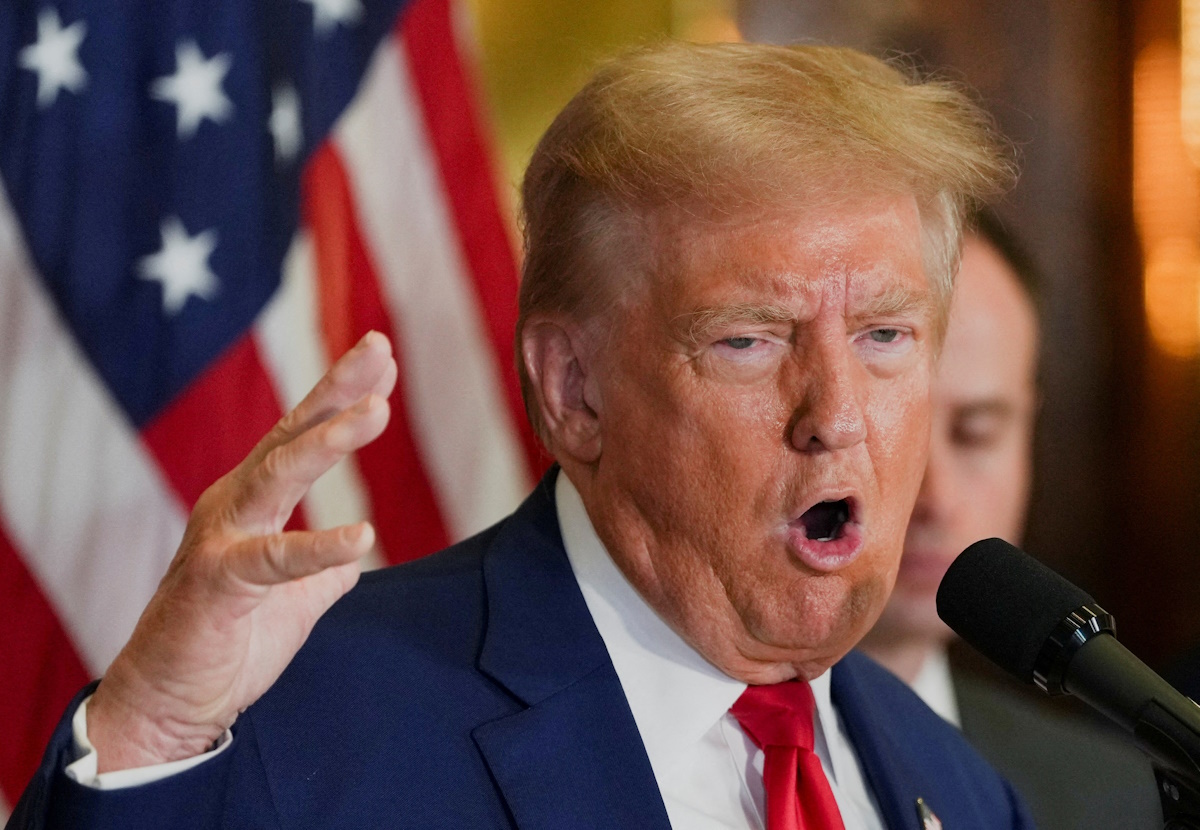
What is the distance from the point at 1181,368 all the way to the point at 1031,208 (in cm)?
50

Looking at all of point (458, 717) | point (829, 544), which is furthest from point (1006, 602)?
point (458, 717)

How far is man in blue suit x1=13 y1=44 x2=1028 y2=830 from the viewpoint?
5.50ft

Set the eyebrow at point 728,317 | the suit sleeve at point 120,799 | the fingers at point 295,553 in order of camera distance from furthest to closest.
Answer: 1. the eyebrow at point 728,317
2. the suit sleeve at point 120,799
3. the fingers at point 295,553

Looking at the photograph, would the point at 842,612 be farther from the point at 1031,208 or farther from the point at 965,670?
the point at 1031,208

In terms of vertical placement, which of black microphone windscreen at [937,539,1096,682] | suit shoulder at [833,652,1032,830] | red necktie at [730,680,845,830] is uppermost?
black microphone windscreen at [937,539,1096,682]

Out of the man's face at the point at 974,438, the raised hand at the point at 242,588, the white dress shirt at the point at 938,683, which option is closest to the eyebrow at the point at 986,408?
the man's face at the point at 974,438

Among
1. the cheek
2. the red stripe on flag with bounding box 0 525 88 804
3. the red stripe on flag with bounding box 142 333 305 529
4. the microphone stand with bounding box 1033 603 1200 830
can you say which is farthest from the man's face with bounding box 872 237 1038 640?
the red stripe on flag with bounding box 0 525 88 804

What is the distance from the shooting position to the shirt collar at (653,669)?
1.80 m

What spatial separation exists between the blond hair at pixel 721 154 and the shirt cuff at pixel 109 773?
2.74 feet

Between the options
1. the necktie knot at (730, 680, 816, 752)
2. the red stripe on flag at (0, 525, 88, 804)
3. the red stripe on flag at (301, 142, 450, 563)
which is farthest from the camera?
the red stripe on flag at (301, 142, 450, 563)

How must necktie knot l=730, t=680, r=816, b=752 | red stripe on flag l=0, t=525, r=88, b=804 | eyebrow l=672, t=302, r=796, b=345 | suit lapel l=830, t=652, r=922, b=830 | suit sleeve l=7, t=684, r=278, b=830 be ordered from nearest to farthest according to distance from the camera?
suit sleeve l=7, t=684, r=278, b=830
eyebrow l=672, t=302, r=796, b=345
necktie knot l=730, t=680, r=816, b=752
suit lapel l=830, t=652, r=922, b=830
red stripe on flag l=0, t=525, r=88, b=804

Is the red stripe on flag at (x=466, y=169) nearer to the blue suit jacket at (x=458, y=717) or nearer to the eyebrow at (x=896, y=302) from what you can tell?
the blue suit jacket at (x=458, y=717)

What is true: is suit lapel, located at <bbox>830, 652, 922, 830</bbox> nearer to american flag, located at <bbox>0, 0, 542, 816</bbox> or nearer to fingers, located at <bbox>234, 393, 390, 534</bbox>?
american flag, located at <bbox>0, 0, 542, 816</bbox>

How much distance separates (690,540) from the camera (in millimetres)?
1781
